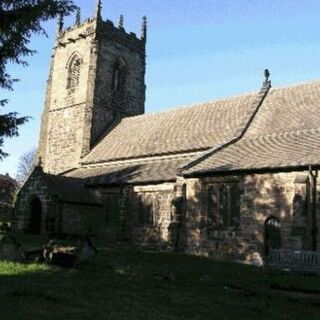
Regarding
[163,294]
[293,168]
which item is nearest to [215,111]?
[293,168]

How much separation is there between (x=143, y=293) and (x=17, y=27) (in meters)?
9.02

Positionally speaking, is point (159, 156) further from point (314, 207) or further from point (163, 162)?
point (314, 207)

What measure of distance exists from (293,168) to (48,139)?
25242 mm

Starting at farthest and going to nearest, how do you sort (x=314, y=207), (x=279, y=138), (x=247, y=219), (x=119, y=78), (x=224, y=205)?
(x=119, y=78) → (x=279, y=138) → (x=224, y=205) → (x=247, y=219) → (x=314, y=207)

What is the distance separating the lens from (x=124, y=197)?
92.4ft

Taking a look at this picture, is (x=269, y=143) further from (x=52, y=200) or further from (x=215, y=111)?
(x=52, y=200)

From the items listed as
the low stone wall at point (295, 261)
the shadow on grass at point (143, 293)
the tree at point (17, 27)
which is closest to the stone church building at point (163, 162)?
the low stone wall at point (295, 261)

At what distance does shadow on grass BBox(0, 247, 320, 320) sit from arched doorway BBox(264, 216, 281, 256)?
4203 millimetres

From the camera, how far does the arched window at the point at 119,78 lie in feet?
130

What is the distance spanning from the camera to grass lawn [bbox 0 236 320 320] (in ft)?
31.3

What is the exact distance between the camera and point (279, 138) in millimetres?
24219

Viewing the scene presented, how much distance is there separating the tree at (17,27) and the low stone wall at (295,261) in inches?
414

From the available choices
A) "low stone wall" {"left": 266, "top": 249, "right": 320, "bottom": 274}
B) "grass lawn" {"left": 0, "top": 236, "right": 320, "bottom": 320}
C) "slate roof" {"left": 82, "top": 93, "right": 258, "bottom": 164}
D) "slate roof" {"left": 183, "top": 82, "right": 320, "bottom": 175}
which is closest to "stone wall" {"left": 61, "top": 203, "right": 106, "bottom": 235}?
"slate roof" {"left": 82, "top": 93, "right": 258, "bottom": 164}

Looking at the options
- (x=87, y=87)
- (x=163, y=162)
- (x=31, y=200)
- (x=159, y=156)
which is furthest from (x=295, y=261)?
(x=87, y=87)
